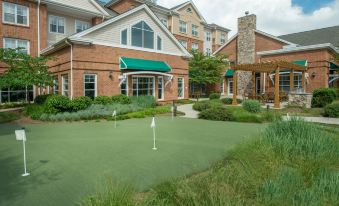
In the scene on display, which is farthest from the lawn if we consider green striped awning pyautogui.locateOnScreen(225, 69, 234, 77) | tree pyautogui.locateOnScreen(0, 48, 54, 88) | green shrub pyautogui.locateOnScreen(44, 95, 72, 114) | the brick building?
green striped awning pyautogui.locateOnScreen(225, 69, 234, 77)

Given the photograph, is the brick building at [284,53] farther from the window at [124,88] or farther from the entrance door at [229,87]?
the window at [124,88]

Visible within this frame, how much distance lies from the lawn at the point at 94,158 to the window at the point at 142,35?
12.1 meters

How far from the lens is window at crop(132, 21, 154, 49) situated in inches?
814

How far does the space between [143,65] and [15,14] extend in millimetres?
12162

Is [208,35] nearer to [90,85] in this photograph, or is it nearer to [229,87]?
[229,87]

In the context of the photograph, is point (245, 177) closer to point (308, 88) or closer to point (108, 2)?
point (308, 88)

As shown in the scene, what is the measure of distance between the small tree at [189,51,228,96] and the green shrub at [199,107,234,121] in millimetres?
16521

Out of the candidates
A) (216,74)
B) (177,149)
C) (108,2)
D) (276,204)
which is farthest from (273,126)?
(108,2)

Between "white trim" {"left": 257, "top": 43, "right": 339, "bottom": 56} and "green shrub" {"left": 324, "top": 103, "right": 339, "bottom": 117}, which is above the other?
"white trim" {"left": 257, "top": 43, "right": 339, "bottom": 56}

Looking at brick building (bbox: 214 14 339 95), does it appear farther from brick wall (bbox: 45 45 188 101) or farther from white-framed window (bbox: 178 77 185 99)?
brick wall (bbox: 45 45 188 101)

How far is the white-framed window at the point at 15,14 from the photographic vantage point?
2011 centimetres

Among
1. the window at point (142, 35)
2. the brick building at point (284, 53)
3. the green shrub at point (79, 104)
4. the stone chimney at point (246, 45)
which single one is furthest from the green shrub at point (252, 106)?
the stone chimney at point (246, 45)

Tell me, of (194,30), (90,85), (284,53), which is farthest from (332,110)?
(194,30)

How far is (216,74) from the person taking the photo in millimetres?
30719
